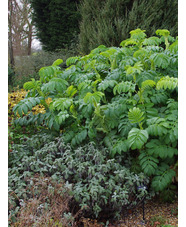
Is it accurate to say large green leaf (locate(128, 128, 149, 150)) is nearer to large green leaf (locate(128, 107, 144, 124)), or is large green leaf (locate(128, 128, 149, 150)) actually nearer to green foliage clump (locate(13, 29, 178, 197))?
green foliage clump (locate(13, 29, 178, 197))

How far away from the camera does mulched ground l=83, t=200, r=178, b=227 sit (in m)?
2.24

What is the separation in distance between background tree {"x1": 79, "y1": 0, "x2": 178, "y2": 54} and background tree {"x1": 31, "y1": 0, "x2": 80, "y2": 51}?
10.5 feet

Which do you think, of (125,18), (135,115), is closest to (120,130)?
(135,115)

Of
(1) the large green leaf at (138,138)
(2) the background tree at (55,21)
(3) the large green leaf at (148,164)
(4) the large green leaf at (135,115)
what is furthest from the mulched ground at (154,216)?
(2) the background tree at (55,21)

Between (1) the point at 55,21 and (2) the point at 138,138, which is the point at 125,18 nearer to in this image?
(2) the point at 138,138

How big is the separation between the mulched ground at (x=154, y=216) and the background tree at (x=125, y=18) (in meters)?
3.98

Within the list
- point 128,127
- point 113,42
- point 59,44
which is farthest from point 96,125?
point 59,44

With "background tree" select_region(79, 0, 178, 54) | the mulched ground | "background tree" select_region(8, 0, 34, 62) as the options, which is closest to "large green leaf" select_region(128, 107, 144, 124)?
the mulched ground

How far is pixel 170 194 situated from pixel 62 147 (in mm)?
1269

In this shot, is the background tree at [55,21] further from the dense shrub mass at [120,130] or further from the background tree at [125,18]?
the dense shrub mass at [120,130]

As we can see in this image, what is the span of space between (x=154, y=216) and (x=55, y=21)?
9.19 m

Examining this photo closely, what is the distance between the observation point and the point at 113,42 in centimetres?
580

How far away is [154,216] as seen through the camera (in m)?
2.34
